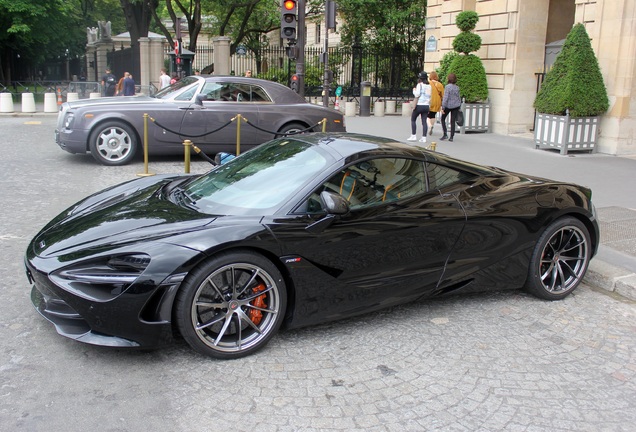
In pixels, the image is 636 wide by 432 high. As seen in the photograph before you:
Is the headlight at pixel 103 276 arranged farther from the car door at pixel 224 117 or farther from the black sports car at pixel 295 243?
the car door at pixel 224 117

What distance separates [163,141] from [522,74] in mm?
10598

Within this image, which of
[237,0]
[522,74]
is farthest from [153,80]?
[522,74]

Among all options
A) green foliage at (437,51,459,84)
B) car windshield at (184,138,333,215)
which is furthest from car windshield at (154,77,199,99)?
green foliage at (437,51,459,84)

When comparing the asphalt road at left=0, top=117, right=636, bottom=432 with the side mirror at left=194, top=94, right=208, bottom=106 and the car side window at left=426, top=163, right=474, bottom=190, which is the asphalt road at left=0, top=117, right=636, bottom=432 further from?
the side mirror at left=194, top=94, right=208, bottom=106

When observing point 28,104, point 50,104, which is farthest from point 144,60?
point 28,104

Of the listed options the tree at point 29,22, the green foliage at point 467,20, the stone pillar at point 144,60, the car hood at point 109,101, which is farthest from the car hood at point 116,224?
the tree at point 29,22

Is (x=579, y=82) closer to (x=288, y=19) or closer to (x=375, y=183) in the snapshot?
(x=288, y=19)

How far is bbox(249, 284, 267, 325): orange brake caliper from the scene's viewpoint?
13.3ft

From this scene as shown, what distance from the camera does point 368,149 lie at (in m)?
4.70

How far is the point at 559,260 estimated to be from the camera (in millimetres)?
5320

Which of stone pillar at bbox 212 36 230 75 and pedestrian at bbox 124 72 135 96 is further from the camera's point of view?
stone pillar at bbox 212 36 230 75

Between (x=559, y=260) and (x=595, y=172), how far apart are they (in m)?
6.90

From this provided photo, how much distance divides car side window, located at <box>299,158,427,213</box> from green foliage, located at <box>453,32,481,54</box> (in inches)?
544

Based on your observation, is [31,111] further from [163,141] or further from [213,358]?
[213,358]
